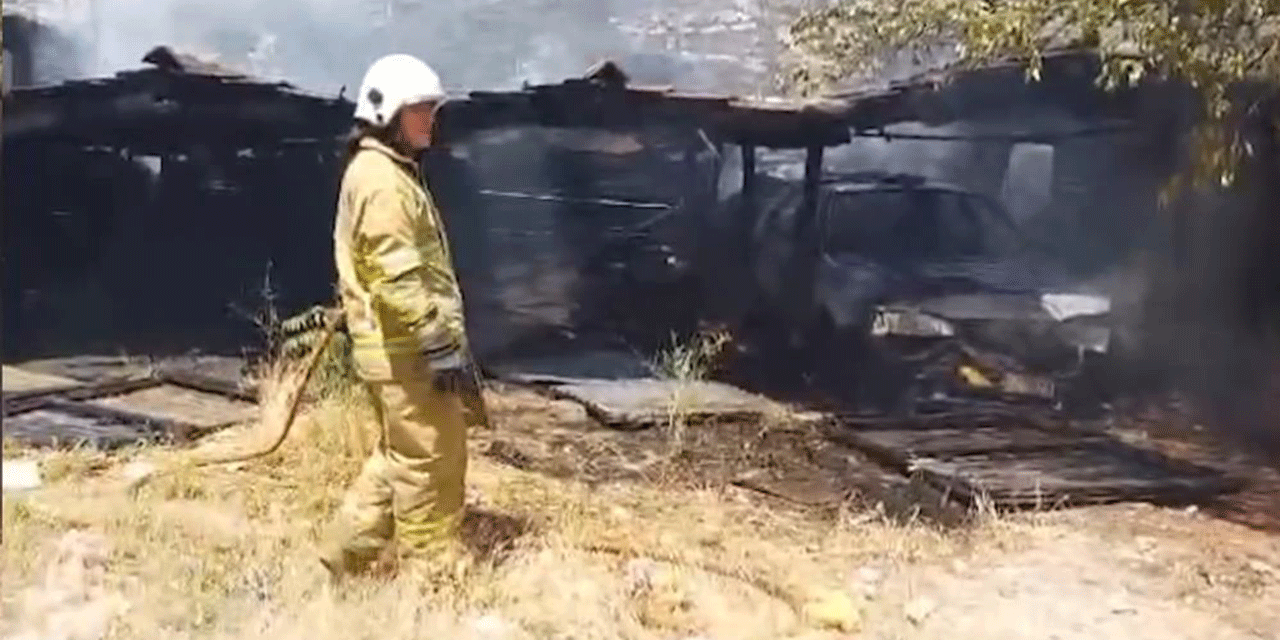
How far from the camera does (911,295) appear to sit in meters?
8.88

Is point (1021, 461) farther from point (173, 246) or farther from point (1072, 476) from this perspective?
point (173, 246)

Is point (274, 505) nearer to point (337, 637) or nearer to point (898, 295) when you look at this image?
point (337, 637)

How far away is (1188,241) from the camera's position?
9570 millimetres

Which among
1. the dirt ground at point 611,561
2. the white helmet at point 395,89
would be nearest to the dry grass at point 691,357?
the dirt ground at point 611,561

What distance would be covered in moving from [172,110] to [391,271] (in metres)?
3.11

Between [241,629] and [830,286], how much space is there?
451 cm

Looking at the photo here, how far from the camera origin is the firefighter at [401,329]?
5.25m

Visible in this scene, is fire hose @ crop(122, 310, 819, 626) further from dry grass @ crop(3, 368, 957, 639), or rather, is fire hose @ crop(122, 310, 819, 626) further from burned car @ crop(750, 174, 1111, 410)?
burned car @ crop(750, 174, 1111, 410)

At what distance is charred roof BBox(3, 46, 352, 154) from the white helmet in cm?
254

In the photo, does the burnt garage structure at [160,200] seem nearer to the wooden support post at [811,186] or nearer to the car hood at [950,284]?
the wooden support post at [811,186]

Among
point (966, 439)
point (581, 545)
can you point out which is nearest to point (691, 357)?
point (966, 439)

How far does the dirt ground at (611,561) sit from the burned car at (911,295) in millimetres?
1400

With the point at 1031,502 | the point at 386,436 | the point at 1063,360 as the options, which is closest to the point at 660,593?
the point at 386,436

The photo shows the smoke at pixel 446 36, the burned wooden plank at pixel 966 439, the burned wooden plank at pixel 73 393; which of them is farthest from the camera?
the burned wooden plank at pixel 966 439
